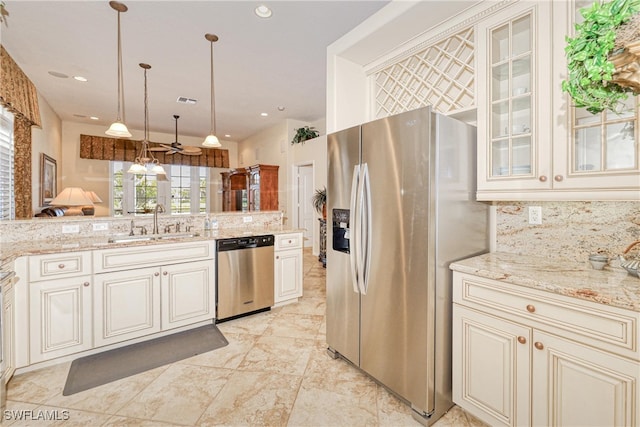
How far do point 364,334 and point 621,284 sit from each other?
1.36 m

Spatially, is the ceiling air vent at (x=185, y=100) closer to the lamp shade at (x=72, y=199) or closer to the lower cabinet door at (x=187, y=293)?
the lamp shade at (x=72, y=199)

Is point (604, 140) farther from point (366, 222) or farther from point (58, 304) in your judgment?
point (58, 304)

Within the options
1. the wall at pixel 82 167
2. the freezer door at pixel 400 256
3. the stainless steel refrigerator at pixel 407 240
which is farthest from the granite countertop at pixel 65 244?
the wall at pixel 82 167

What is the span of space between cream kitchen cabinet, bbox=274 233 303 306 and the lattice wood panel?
1690 mm

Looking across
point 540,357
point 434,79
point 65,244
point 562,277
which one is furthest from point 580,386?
point 65,244

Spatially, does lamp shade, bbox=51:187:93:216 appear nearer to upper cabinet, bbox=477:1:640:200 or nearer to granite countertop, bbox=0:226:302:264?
granite countertop, bbox=0:226:302:264

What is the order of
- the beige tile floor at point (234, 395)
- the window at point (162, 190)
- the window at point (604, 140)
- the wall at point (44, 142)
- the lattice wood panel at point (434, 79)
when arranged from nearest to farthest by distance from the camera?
the window at point (604, 140) < the beige tile floor at point (234, 395) < the lattice wood panel at point (434, 79) < the wall at point (44, 142) < the window at point (162, 190)

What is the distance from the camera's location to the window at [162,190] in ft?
22.8

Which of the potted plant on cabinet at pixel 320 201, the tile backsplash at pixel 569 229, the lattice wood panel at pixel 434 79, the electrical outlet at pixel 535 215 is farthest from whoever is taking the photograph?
the potted plant on cabinet at pixel 320 201

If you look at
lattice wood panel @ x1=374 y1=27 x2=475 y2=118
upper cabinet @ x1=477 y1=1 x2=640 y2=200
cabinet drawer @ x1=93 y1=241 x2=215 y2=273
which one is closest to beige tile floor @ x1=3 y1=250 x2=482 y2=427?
cabinet drawer @ x1=93 y1=241 x2=215 y2=273

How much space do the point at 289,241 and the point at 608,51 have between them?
113 inches

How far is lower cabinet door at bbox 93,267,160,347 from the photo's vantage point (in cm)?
230

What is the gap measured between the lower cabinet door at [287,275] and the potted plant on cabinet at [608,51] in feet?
9.23

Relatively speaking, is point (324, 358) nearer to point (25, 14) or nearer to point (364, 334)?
point (364, 334)
